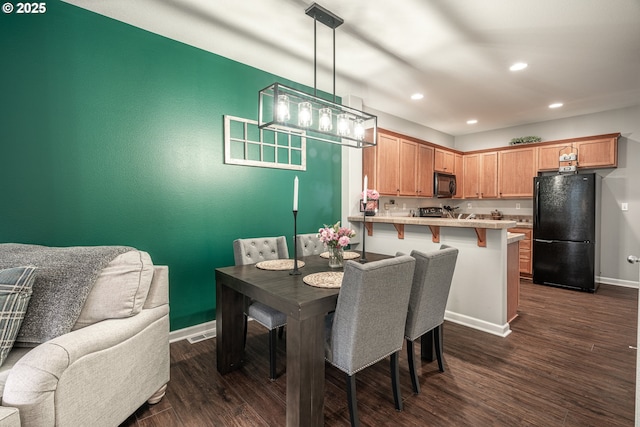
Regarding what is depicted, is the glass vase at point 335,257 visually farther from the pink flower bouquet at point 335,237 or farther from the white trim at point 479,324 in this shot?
the white trim at point 479,324

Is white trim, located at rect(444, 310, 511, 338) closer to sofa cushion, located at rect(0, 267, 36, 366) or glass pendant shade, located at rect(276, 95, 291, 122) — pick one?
glass pendant shade, located at rect(276, 95, 291, 122)

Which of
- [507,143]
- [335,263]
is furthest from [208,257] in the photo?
[507,143]

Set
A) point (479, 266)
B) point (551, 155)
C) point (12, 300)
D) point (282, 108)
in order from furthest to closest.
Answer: point (551, 155) → point (479, 266) → point (282, 108) → point (12, 300)

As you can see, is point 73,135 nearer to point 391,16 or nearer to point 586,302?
point 391,16

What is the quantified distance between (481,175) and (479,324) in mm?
3727

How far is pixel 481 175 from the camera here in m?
5.71

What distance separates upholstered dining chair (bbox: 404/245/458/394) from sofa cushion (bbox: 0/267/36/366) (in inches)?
79.7

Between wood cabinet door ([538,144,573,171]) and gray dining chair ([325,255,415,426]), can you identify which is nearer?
gray dining chair ([325,255,415,426])

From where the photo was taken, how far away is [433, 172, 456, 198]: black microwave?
527 centimetres

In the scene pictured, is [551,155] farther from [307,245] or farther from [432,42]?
[307,245]

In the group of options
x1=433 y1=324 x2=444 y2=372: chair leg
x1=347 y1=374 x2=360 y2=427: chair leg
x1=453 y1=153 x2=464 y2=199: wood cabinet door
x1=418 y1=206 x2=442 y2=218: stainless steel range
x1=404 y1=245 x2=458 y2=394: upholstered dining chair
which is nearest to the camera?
x1=347 y1=374 x2=360 y2=427: chair leg

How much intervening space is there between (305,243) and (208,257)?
3.14ft

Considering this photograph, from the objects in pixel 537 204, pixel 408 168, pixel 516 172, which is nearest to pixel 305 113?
pixel 408 168

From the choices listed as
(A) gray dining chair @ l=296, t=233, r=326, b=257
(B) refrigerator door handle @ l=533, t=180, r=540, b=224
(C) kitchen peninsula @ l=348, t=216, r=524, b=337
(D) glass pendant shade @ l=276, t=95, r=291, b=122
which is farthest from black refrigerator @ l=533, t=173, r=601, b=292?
(D) glass pendant shade @ l=276, t=95, r=291, b=122
